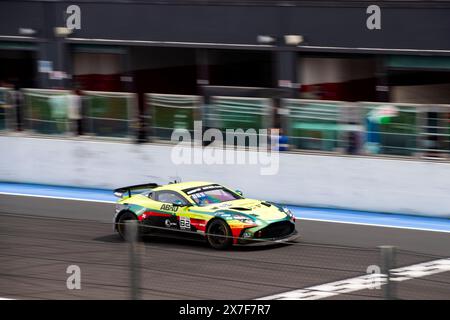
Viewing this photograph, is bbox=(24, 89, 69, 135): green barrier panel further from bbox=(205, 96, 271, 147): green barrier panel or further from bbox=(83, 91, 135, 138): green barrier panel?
bbox=(205, 96, 271, 147): green barrier panel

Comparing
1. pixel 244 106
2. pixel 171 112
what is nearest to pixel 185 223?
pixel 244 106

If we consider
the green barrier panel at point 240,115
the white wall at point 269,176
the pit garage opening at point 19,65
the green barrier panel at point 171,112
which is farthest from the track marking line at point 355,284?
the pit garage opening at point 19,65

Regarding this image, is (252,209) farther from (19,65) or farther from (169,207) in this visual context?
(19,65)

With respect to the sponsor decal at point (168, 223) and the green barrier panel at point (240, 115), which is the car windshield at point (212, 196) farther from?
the green barrier panel at point (240, 115)

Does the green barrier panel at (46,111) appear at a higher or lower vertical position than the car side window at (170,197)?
higher

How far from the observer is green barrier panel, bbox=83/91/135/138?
21633 mm

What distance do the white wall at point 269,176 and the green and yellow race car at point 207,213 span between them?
3.09 metres

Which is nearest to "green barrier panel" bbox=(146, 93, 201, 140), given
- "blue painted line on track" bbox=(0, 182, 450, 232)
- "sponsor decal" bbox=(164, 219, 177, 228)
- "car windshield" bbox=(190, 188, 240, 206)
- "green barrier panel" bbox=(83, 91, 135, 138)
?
"green barrier panel" bbox=(83, 91, 135, 138)

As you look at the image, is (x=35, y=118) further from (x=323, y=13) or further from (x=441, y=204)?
(x=441, y=204)

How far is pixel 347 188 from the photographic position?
1903 cm

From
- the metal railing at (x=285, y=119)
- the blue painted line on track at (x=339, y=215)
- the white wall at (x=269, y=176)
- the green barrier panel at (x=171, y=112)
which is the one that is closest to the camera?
Result: the blue painted line on track at (x=339, y=215)

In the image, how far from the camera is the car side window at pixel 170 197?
16188mm

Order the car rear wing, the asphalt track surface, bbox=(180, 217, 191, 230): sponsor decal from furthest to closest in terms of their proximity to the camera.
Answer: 1. the car rear wing
2. bbox=(180, 217, 191, 230): sponsor decal
3. the asphalt track surface

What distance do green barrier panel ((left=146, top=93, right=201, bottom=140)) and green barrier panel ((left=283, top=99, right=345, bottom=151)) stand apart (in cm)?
224
